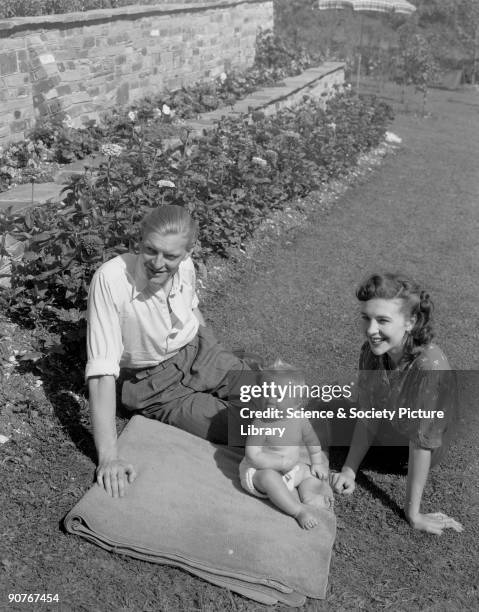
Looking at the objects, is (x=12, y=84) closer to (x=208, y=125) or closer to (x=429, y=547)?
(x=208, y=125)

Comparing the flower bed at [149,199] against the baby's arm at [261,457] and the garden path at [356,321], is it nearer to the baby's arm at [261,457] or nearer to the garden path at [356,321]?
the garden path at [356,321]

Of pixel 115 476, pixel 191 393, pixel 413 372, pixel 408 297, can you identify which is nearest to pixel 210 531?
pixel 115 476

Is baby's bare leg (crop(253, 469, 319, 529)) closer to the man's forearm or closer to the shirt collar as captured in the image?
the man's forearm

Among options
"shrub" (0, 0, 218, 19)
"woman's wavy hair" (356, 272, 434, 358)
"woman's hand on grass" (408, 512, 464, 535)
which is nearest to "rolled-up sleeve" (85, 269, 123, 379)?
"woman's wavy hair" (356, 272, 434, 358)

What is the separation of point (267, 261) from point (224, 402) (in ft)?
9.04

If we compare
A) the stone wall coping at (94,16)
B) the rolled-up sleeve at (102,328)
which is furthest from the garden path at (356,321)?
the stone wall coping at (94,16)

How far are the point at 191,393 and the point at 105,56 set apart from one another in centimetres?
542

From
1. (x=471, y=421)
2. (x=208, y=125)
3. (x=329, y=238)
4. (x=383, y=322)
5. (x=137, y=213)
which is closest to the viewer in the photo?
(x=383, y=322)

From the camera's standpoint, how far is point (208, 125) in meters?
7.46

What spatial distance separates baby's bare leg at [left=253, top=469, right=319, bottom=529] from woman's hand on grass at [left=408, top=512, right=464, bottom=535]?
46 centimetres

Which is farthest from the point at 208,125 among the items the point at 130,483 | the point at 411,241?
the point at 130,483

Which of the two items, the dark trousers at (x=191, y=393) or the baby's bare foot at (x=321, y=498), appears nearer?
the baby's bare foot at (x=321, y=498)

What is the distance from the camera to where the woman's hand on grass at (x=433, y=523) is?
10.5 ft

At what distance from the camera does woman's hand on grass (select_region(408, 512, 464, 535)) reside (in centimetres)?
321
